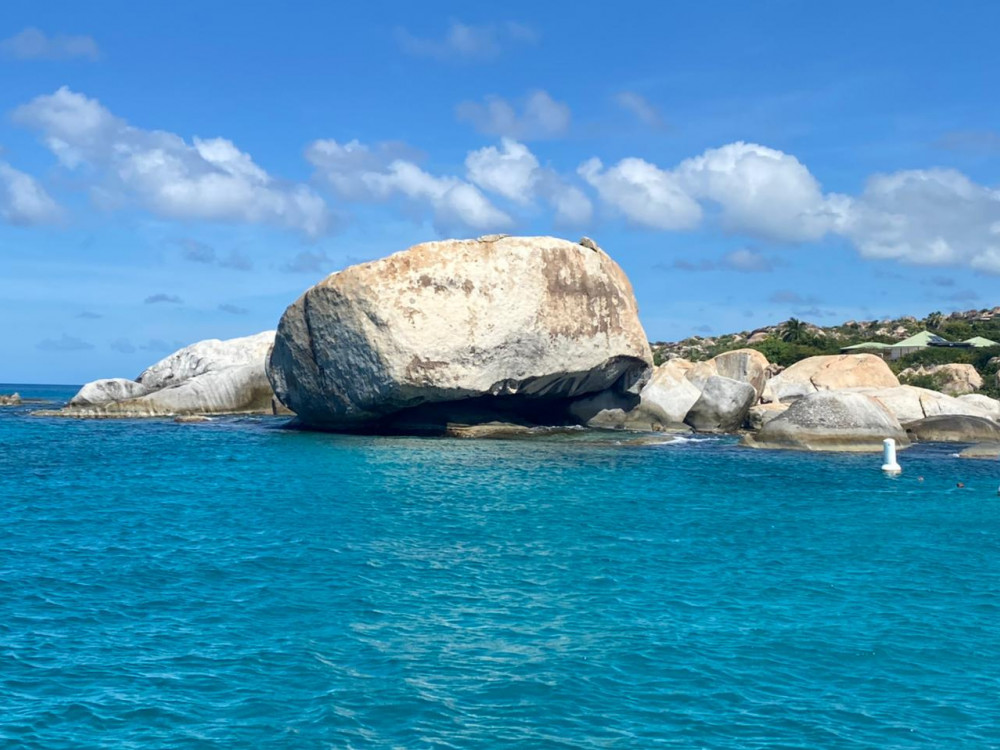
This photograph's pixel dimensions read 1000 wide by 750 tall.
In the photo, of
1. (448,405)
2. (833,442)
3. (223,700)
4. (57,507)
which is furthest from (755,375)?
(223,700)

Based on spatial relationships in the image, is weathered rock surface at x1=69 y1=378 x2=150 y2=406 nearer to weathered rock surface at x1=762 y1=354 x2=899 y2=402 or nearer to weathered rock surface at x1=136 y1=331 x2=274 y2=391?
weathered rock surface at x1=136 y1=331 x2=274 y2=391

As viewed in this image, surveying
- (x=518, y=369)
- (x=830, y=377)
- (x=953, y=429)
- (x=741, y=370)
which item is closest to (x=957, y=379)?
(x=830, y=377)

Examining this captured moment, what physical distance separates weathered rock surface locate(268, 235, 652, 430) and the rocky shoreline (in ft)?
0.21

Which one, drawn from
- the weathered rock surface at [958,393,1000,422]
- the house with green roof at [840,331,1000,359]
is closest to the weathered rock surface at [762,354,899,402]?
the weathered rock surface at [958,393,1000,422]

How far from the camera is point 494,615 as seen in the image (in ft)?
48.1

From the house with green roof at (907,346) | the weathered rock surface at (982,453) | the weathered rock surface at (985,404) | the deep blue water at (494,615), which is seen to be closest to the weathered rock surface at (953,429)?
the weathered rock surface at (985,404)

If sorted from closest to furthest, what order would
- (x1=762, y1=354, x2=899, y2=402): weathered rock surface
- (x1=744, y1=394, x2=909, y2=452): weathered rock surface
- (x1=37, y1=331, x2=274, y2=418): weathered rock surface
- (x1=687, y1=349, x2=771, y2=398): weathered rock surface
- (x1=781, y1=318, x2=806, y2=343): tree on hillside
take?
(x1=744, y1=394, x2=909, y2=452): weathered rock surface
(x1=762, y1=354, x2=899, y2=402): weathered rock surface
(x1=687, y1=349, x2=771, y2=398): weathered rock surface
(x1=37, y1=331, x2=274, y2=418): weathered rock surface
(x1=781, y1=318, x2=806, y2=343): tree on hillside

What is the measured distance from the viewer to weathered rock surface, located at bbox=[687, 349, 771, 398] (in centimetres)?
5569

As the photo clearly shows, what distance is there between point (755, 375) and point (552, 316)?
17742 millimetres

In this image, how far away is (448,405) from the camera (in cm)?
4638

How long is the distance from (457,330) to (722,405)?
1612cm

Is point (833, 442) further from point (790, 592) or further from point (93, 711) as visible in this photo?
point (93, 711)

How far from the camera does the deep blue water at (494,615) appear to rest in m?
10.6

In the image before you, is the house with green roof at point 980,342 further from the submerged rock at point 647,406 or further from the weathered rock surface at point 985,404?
the submerged rock at point 647,406
